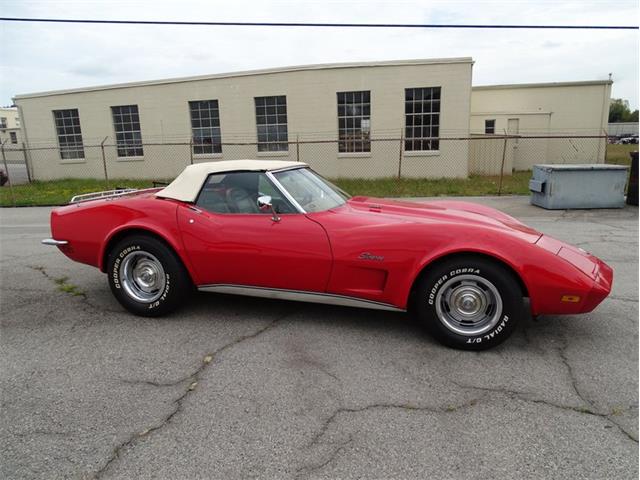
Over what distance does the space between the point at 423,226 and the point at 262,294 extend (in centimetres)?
144

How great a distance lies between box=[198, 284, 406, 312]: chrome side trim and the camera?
11.8 feet

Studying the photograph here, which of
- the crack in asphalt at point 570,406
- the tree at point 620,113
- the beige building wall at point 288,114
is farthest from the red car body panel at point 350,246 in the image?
the tree at point 620,113

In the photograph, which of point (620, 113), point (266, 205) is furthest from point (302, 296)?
point (620, 113)

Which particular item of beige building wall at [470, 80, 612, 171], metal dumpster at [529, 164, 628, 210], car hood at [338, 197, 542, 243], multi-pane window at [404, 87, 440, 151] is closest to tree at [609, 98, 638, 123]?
beige building wall at [470, 80, 612, 171]

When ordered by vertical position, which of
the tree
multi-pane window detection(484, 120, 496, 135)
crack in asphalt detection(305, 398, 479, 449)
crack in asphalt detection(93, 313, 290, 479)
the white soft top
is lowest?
crack in asphalt detection(305, 398, 479, 449)

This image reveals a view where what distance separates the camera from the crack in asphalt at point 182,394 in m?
2.32

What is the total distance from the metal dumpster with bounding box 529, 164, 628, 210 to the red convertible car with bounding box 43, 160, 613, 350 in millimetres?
7331

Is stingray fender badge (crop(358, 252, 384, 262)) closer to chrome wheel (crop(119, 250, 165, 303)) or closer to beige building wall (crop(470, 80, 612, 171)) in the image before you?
chrome wheel (crop(119, 250, 165, 303))

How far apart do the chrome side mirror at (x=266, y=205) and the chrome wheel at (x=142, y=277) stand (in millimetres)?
1123

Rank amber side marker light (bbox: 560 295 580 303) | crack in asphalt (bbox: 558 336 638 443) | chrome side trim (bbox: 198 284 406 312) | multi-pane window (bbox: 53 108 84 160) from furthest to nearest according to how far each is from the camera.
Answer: multi-pane window (bbox: 53 108 84 160), chrome side trim (bbox: 198 284 406 312), amber side marker light (bbox: 560 295 580 303), crack in asphalt (bbox: 558 336 638 443)

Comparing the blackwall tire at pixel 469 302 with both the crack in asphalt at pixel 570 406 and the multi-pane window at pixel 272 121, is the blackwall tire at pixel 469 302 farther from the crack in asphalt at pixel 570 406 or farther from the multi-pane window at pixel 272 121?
the multi-pane window at pixel 272 121

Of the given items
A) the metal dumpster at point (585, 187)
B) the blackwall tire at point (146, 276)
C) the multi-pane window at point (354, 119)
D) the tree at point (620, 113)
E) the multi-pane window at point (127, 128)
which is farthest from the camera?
the tree at point (620, 113)

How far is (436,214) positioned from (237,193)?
5.65 feet

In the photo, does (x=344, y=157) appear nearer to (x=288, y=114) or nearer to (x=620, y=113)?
(x=288, y=114)
